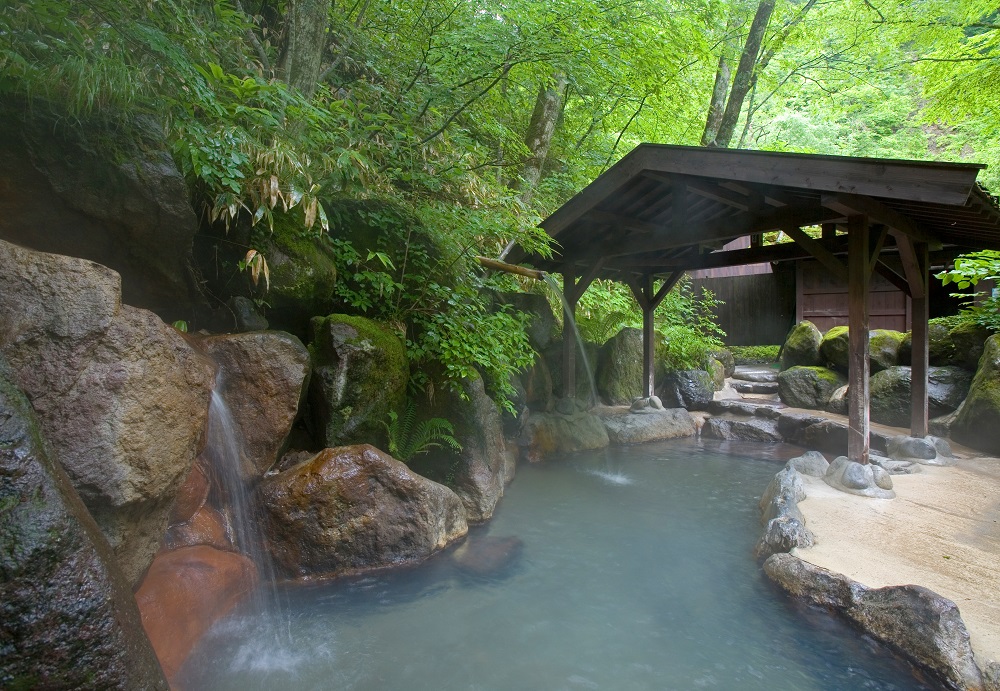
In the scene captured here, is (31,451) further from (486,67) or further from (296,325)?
(486,67)

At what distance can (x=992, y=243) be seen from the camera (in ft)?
20.7

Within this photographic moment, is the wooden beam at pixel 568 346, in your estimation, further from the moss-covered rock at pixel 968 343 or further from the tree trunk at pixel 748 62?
the moss-covered rock at pixel 968 343

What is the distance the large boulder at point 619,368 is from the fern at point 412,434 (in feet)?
17.9

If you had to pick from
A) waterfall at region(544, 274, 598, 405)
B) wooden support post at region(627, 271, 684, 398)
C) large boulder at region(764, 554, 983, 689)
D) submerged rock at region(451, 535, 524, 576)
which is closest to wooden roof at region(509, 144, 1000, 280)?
waterfall at region(544, 274, 598, 405)

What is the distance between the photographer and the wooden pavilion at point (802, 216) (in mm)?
4449

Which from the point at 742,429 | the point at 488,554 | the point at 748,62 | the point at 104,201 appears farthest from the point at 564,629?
the point at 748,62

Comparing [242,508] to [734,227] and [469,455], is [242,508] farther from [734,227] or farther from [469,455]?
[734,227]

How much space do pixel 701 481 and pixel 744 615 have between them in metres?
3.12

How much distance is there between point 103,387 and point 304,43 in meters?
3.96

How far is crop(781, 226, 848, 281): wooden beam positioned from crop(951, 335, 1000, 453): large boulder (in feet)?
9.70

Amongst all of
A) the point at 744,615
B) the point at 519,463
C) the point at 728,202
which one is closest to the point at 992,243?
the point at 728,202

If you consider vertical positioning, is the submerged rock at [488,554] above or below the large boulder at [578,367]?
below

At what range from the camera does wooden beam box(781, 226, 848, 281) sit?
17.8 feet

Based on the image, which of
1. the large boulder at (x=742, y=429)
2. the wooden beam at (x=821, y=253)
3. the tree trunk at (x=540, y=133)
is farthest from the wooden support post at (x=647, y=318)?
the wooden beam at (x=821, y=253)
